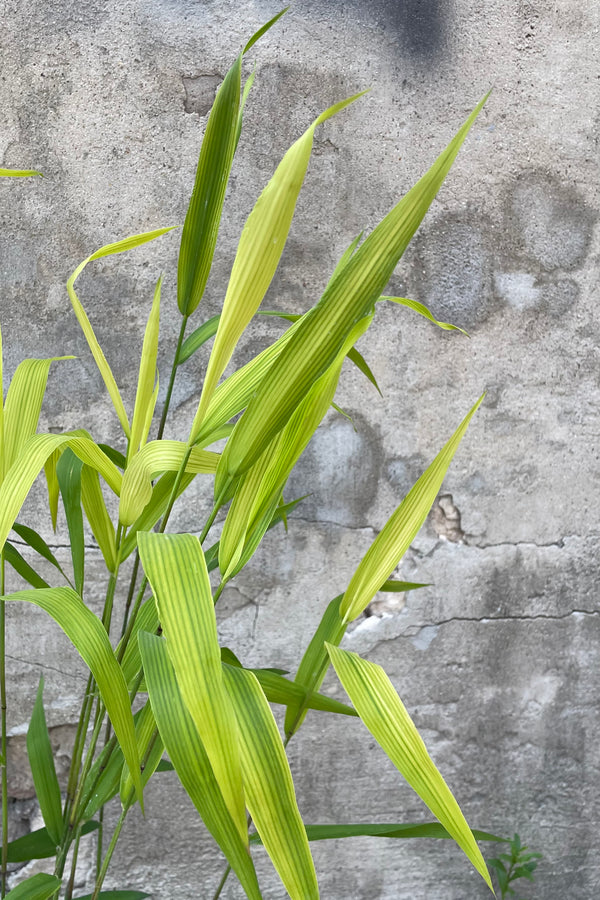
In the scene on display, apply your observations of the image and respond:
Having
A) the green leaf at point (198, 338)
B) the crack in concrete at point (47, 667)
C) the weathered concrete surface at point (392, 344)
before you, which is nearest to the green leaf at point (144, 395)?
the green leaf at point (198, 338)

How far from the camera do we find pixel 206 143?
19.1 inches

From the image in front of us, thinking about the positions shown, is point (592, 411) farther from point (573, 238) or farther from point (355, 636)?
point (355, 636)

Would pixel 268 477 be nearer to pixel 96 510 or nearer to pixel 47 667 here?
pixel 96 510

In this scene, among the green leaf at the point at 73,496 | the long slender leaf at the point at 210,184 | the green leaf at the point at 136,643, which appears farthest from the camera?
the green leaf at the point at 73,496

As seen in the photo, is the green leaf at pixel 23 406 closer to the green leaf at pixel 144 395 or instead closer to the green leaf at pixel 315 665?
the green leaf at pixel 144 395

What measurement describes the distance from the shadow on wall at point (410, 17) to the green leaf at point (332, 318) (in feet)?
3.33

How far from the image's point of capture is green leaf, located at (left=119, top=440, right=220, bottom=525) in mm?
548

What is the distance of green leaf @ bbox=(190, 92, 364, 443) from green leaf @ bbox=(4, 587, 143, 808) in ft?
0.65

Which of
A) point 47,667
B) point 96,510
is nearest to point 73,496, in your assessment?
point 96,510

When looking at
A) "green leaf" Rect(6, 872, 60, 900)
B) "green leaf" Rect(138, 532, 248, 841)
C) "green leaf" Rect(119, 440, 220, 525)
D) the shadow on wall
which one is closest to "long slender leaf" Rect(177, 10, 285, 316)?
"green leaf" Rect(119, 440, 220, 525)

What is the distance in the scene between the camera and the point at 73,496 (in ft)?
2.29

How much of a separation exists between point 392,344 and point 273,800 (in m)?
1.02

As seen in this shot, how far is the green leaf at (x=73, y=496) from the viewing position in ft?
2.27

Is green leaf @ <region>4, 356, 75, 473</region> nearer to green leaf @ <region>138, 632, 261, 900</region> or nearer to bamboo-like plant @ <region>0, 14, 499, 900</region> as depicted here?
bamboo-like plant @ <region>0, 14, 499, 900</region>
